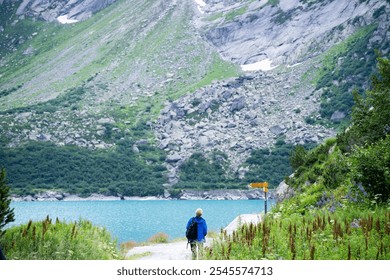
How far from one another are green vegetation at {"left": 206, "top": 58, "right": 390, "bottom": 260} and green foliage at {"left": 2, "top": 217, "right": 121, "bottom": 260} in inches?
109

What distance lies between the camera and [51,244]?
10406 mm

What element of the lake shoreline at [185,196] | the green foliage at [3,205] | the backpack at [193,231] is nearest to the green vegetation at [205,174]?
the lake shoreline at [185,196]

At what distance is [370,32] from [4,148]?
140688mm

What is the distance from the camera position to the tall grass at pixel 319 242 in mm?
8945

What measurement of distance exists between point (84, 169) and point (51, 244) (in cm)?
15610

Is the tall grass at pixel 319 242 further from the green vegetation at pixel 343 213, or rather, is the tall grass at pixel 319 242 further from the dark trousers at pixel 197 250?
the dark trousers at pixel 197 250

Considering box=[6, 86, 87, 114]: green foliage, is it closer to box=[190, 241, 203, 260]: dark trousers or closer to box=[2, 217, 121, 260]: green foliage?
box=[190, 241, 203, 260]: dark trousers

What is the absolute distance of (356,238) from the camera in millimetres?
9609

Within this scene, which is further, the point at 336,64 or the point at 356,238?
the point at 336,64

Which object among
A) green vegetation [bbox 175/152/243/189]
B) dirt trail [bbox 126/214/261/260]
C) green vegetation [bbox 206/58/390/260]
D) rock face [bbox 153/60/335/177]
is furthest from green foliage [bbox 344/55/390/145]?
rock face [bbox 153/60/335/177]

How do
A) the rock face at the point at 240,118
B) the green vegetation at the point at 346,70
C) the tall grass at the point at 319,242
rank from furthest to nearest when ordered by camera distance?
the green vegetation at the point at 346,70 → the rock face at the point at 240,118 → the tall grass at the point at 319,242

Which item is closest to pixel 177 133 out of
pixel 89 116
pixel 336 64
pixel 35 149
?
pixel 89 116
